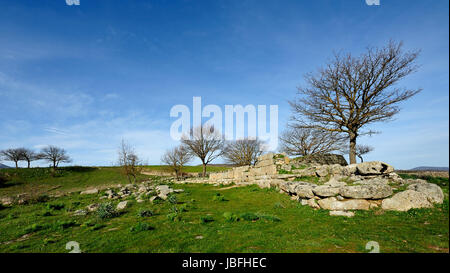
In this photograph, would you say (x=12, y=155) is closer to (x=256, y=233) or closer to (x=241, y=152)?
(x=241, y=152)

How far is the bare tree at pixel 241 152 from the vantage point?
40156mm

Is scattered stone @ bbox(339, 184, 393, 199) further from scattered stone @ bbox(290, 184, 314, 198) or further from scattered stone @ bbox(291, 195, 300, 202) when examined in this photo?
scattered stone @ bbox(291, 195, 300, 202)

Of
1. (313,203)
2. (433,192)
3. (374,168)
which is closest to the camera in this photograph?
(433,192)

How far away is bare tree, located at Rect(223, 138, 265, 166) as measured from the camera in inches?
1581

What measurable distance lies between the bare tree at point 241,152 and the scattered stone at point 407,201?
32.3 m

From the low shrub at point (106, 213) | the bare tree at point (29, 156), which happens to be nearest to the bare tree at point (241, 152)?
the low shrub at point (106, 213)

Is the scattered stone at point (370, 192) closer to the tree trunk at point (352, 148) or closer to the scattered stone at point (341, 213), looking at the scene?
the scattered stone at point (341, 213)

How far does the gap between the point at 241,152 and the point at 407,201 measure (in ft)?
112

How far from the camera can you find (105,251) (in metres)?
5.50

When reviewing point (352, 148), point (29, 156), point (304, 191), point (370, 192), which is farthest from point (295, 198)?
point (29, 156)

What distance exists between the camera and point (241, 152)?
134 ft

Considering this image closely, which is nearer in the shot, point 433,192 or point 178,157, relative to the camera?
point 433,192
